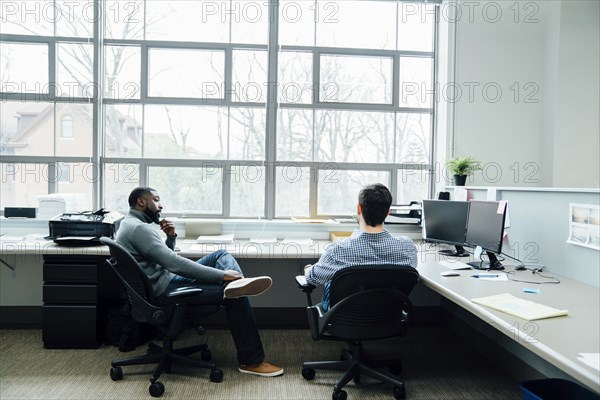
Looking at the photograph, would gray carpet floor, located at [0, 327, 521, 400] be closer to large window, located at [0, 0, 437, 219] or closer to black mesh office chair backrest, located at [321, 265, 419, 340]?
black mesh office chair backrest, located at [321, 265, 419, 340]

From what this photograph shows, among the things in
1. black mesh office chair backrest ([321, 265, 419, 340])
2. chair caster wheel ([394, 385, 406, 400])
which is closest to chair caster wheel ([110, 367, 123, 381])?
black mesh office chair backrest ([321, 265, 419, 340])

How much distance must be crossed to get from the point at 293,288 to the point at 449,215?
1.35 meters

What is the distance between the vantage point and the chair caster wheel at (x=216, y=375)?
8.68 ft

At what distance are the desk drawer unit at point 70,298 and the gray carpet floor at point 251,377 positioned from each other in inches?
5.4

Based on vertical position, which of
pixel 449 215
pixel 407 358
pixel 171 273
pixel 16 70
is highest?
pixel 16 70

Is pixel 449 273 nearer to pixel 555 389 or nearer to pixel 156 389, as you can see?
pixel 555 389

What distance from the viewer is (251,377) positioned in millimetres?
2742

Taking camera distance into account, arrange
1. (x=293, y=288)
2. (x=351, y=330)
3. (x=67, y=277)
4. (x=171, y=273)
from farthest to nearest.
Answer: (x=293, y=288), (x=67, y=277), (x=171, y=273), (x=351, y=330)

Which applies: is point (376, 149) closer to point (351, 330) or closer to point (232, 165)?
point (232, 165)

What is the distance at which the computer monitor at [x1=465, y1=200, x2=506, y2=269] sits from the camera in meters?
2.66

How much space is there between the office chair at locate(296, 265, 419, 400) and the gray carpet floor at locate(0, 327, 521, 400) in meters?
0.14

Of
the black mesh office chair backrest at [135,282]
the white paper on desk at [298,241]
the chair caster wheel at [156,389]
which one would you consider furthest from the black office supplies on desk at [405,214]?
the chair caster wheel at [156,389]

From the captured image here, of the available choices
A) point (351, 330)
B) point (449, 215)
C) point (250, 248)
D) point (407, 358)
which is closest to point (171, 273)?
point (250, 248)

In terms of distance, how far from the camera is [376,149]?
3.96 meters
